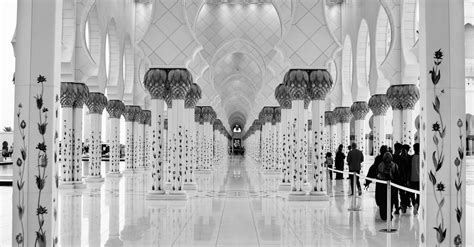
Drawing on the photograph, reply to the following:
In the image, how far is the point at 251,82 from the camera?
18.5 m

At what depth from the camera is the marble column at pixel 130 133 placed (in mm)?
15086

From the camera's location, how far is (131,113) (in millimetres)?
15141

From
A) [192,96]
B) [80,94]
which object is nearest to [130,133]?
[80,94]

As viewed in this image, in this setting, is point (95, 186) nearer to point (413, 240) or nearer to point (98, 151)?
point (98, 151)

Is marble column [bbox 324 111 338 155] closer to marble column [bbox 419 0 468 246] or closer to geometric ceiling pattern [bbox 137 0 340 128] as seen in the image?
geometric ceiling pattern [bbox 137 0 340 128]

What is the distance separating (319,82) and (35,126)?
568cm

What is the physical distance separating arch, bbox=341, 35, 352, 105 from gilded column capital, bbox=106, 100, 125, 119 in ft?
20.0

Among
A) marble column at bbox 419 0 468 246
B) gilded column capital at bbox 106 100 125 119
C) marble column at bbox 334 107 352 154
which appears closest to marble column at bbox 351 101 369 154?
marble column at bbox 334 107 352 154

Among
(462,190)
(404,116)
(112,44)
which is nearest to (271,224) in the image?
(462,190)

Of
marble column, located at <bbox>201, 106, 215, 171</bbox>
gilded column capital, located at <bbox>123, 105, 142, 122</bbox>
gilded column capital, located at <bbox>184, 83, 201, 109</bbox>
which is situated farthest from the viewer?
marble column, located at <bbox>201, 106, 215, 171</bbox>

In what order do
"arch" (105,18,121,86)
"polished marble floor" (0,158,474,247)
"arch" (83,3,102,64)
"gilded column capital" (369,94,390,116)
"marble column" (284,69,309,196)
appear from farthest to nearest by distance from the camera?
"arch" (105,18,121,86)
"arch" (83,3,102,64)
"gilded column capital" (369,94,390,116)
"marble column" (284,69,309,196)
"polished marble floor" (0,158,474,247)

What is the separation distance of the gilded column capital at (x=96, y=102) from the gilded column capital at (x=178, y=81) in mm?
4270

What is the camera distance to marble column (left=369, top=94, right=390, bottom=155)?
10.8m

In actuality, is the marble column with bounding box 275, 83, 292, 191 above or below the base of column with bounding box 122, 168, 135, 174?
above
